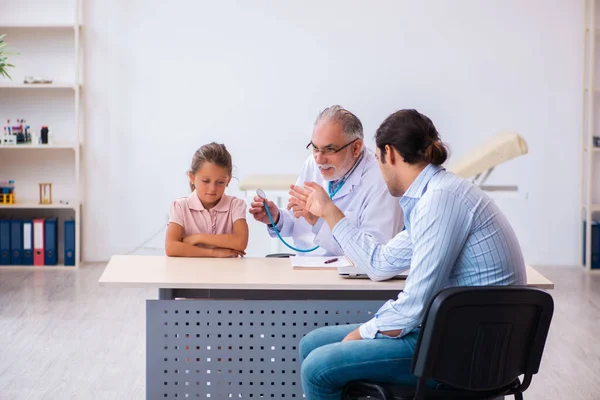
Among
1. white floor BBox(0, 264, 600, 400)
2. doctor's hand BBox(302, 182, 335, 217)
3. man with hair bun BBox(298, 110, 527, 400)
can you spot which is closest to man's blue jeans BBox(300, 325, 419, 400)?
man with hair bun BBox(298, 110, 527, 400)

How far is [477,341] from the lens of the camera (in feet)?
6.39

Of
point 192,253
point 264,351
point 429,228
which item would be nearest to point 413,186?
point 429,228

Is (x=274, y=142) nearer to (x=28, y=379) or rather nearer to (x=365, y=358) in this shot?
(x=28, y=379)

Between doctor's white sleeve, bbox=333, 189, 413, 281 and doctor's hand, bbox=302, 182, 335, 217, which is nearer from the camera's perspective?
doctor's white sleeve, bbox=333, 189, 413, 281

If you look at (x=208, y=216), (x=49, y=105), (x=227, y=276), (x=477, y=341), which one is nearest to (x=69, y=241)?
(x=49, y=105)

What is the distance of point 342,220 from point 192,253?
804mm

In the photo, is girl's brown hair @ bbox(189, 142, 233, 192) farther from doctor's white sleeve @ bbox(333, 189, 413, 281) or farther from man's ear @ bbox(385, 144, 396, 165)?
man's ear @ bbox(385, 144, 396, 165)

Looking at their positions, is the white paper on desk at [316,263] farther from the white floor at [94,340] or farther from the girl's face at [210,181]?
the white floor at [94,340]

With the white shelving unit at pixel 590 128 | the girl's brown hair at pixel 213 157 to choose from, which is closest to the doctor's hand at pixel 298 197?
the girl's brown hair at pixel 213 157

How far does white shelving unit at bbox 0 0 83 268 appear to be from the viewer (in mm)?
5763

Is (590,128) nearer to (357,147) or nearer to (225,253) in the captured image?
(357,147)

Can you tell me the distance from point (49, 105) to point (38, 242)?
1.00 m

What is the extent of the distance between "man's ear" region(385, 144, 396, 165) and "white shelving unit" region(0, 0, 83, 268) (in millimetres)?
3910

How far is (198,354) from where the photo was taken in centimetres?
272
